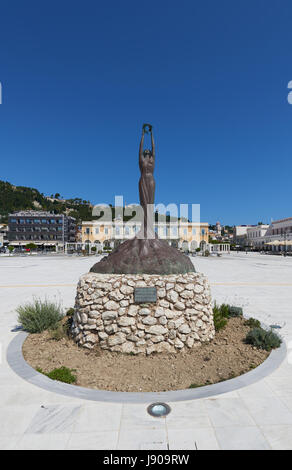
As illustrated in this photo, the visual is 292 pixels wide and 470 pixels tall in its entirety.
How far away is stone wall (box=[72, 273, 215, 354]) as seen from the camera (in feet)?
18.3

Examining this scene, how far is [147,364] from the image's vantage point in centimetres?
514

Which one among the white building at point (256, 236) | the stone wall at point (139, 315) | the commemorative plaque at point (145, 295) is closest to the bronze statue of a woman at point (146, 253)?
the stone wall at point (139, 315)

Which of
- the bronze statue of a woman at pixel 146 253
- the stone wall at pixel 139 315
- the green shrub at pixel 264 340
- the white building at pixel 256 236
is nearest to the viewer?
the stone wall at pixel 139 315

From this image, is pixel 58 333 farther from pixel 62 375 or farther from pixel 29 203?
pixel 29 203

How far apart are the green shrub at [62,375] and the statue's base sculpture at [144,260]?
247 cm

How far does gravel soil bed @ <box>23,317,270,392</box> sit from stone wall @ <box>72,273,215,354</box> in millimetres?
220

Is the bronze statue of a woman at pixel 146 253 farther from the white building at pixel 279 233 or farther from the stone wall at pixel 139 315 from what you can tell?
the white building at pixel 279 233

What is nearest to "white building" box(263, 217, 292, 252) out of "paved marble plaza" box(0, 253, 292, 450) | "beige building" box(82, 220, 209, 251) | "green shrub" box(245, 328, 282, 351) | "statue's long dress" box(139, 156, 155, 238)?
"beige building" box(82, 220, 209, 251)

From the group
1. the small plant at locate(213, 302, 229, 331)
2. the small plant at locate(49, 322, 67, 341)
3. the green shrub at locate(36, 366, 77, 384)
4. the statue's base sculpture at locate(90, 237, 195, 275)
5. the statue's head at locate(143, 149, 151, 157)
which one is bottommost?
the green shrub at locate(36, 366, 77, 384)

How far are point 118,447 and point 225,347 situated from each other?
3.62 metres

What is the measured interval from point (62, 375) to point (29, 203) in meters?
159

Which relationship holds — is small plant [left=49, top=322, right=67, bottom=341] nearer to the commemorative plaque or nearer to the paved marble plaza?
the paved marble plaza

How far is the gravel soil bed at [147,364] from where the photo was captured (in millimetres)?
4535

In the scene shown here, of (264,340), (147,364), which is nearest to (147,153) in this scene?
(147,364)
